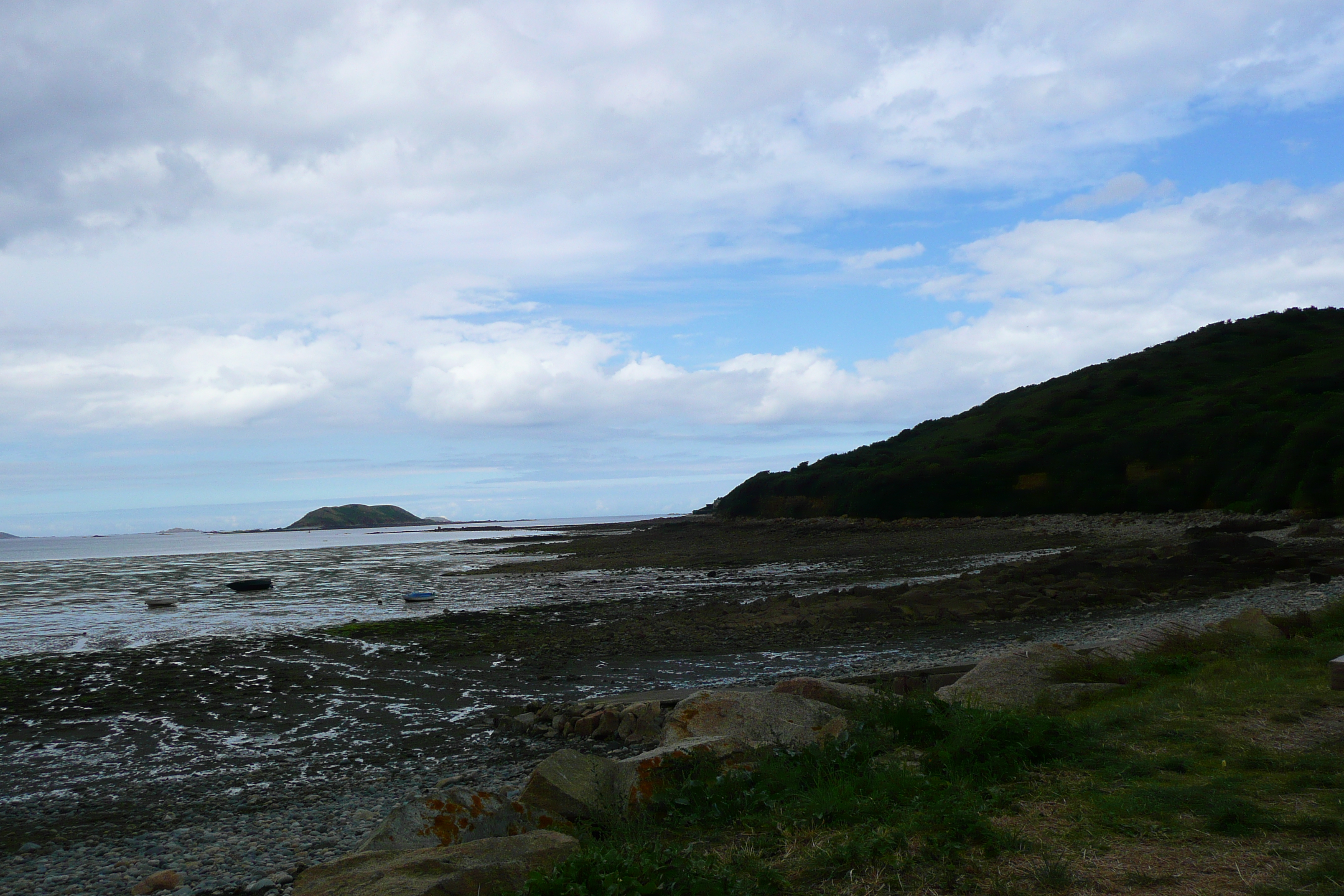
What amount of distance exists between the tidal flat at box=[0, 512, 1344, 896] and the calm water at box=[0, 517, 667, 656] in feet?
6.08

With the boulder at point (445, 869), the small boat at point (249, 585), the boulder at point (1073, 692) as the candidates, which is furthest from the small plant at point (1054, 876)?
the small boat at point (249, 585)

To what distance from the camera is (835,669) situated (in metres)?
14.7

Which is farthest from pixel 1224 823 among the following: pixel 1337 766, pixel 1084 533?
pixel 1084 533

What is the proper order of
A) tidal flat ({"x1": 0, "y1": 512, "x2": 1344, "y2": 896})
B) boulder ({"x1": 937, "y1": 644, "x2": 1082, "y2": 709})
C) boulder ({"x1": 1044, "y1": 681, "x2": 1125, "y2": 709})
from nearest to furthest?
tidal flat ({"x1": 0, "y1": 512, "x2": 1344, "y2": 896}), boulder ({"x1": 1044, "y1": 681, "x2": 1125, "y2": 709}), boulder ({"x1": 937, "y1": 644, "x2": 1082, "y2": 709})

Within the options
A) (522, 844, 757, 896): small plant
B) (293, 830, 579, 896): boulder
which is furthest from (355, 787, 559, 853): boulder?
(522, 844, 757, 896): small plant

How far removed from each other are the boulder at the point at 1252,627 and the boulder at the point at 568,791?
387 inches

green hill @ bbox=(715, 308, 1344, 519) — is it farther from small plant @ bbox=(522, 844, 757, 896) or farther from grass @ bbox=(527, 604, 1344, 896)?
small plant @ bbox=(522, 844, 757, 896)

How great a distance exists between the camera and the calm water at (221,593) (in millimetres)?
23656

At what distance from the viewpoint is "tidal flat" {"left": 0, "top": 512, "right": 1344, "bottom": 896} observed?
→ 8.13 metres

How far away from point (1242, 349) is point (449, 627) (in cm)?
8896

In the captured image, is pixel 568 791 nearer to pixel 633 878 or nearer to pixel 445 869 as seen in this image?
pixel 445 869

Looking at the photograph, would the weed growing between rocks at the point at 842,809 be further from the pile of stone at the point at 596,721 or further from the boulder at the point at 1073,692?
the pile of stone at the point at 596,721

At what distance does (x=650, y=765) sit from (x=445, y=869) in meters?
2.59

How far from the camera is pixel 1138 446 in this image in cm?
5997
